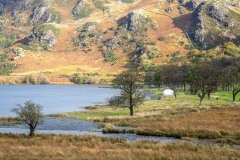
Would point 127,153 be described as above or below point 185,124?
above

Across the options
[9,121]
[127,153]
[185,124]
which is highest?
[127,153]

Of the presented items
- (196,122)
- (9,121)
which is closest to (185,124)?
(196,122)

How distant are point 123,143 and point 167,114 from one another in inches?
1551

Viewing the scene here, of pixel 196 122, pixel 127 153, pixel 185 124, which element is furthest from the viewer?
pixel 196 122

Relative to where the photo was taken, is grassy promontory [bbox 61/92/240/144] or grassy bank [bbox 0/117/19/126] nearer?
A: grassy promontory [bbox 61/92/240/144]

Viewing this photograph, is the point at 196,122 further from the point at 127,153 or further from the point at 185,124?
the point at 127,153

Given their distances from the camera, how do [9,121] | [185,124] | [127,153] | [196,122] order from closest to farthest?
[127,153] < [185,124] < [196,122] < [9,121]

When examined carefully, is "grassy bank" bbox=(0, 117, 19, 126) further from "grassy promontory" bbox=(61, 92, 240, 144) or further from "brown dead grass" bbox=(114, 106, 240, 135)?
"brown dead grass" bbox=(114, 106, 240, 135)

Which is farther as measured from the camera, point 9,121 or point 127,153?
point 9,121

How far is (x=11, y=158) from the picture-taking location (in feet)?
105

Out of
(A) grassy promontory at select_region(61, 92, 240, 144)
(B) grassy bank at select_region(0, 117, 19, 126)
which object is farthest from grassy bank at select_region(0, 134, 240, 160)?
(B) grassy bank at select_region(0, 117, 19, 126)

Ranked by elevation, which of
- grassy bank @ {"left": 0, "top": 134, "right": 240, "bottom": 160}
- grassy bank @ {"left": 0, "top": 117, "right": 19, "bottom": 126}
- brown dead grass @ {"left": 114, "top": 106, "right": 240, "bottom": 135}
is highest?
grassy bank @ {"left": 0, "top": 134, "right": 240, "bottom": 160}

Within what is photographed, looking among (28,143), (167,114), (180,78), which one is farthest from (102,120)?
(180,78)

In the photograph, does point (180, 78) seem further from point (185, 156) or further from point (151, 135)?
point (185, 156)
